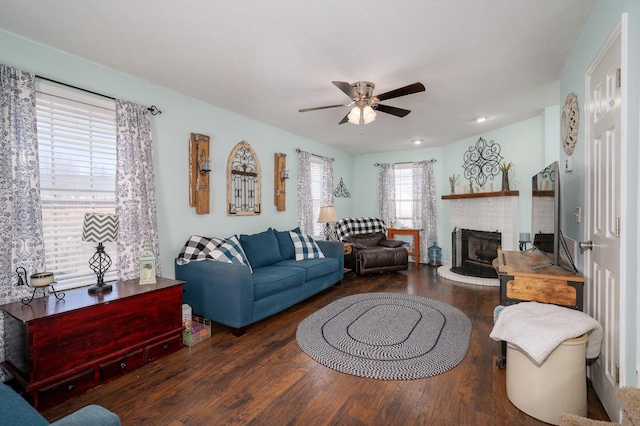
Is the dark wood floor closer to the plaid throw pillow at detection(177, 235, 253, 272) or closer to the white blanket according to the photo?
the white blanket

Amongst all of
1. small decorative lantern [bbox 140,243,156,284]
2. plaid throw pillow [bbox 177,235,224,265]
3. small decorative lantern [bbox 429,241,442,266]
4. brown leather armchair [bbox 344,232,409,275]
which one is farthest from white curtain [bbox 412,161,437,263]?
small decorative lantern [bbox 140,243,156,284]

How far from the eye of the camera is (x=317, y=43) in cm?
235

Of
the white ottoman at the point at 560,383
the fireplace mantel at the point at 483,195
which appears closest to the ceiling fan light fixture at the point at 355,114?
the white ottoman at the point at 560,383

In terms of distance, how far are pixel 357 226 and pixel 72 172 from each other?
4624 millimetres

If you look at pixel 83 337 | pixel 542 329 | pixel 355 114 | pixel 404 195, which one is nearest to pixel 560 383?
pixel 542 329

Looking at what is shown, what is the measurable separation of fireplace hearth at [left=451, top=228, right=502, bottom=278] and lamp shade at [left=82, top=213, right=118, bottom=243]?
16.3ft

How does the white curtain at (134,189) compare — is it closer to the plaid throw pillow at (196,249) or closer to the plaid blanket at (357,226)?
the plaid throw pillow at (196,249)

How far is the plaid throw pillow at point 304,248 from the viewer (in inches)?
171

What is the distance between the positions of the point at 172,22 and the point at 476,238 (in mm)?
5376

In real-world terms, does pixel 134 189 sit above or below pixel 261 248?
above

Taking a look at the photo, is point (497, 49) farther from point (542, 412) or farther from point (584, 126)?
point (542, 412)

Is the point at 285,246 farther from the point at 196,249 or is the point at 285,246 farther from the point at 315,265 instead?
the point at 196,249

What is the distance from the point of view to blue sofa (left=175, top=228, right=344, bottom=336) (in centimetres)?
286

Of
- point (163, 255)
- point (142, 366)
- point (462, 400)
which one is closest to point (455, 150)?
point (462, 400)
